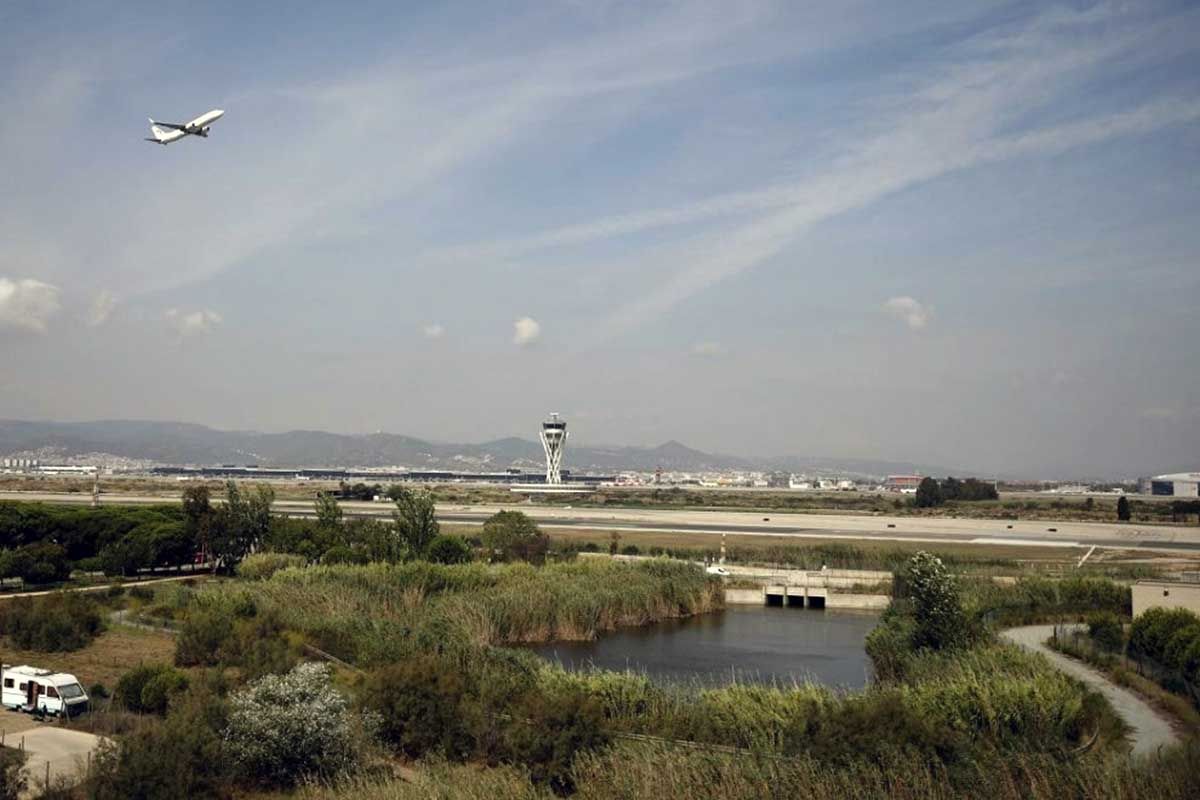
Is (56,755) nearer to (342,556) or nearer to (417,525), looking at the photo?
(342,556)

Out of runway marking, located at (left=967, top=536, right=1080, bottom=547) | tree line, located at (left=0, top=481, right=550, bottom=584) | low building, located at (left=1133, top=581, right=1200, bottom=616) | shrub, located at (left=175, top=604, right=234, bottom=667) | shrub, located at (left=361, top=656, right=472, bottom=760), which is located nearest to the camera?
shrub, located at (left=361, top=656, right=472, bottom=760)

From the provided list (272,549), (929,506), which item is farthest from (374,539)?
(929,506)

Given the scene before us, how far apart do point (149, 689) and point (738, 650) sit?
20.9m

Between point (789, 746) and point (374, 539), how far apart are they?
35094mm

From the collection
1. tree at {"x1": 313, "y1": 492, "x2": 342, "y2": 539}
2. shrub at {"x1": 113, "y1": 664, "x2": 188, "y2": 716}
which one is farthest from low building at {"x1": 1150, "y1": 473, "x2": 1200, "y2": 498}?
shrub at {"x1": 113, "y1": 664, "x2": 188, "y2": 716}

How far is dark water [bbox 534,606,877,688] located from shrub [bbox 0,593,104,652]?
14495 millimetres

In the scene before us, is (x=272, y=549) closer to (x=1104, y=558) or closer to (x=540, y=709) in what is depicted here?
(x=540, y=709)

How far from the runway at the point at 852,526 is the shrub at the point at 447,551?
1147 inches

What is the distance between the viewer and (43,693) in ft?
74.7

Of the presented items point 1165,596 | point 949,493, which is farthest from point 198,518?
point 949,493

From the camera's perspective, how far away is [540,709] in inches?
739

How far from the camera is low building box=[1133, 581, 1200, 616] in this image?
34.0m

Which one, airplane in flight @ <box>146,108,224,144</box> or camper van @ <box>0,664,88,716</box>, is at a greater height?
airplane in flight @ <box>146,108,224,144</box>

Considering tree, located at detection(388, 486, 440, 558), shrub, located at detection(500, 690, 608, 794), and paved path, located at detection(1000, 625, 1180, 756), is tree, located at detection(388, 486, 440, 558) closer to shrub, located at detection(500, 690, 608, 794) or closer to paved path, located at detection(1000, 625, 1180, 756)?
paved path, located at detection(1000, 625, 1180, 756)
